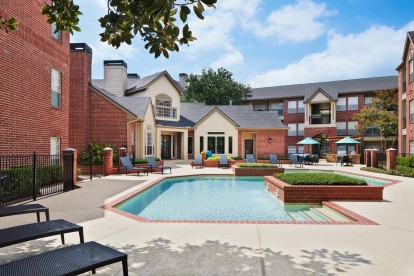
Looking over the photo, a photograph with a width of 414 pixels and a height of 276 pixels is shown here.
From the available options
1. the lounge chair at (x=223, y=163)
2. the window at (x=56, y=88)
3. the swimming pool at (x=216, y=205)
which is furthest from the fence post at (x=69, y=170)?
the lounge chair at (x=223, y=163)

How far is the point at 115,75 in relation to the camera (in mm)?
27469

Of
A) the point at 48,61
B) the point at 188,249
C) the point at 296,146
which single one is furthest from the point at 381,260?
the point at 296,146

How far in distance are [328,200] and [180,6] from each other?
8.24 metres

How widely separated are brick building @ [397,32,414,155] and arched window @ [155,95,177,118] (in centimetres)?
2280

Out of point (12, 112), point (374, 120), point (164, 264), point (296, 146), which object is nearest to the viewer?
point (164, 264)

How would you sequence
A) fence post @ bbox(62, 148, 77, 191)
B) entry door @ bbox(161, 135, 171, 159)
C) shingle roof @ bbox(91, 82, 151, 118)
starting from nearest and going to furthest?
fence post @ bbox(62, 148, 77, 191), shingle roof @ bbox(91, 82, 151, 118), entry door @ bbox(161, 135, 171, 159)

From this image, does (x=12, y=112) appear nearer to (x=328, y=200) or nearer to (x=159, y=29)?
(x=159, y=29)

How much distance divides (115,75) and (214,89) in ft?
79.4

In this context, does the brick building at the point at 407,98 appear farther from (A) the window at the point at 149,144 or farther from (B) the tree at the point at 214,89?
(B) the tree at the point at 214,89

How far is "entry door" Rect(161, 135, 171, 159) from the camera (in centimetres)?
3058

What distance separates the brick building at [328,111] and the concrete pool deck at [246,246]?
34.8 metres

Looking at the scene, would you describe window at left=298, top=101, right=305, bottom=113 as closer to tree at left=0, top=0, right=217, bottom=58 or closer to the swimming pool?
the swimming pool

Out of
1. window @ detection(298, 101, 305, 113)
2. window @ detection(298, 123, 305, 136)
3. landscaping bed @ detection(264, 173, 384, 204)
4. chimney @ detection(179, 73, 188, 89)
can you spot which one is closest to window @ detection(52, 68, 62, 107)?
landscaping bed @ detection(264, 173, 384, 204)

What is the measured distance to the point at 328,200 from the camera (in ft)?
30.6
